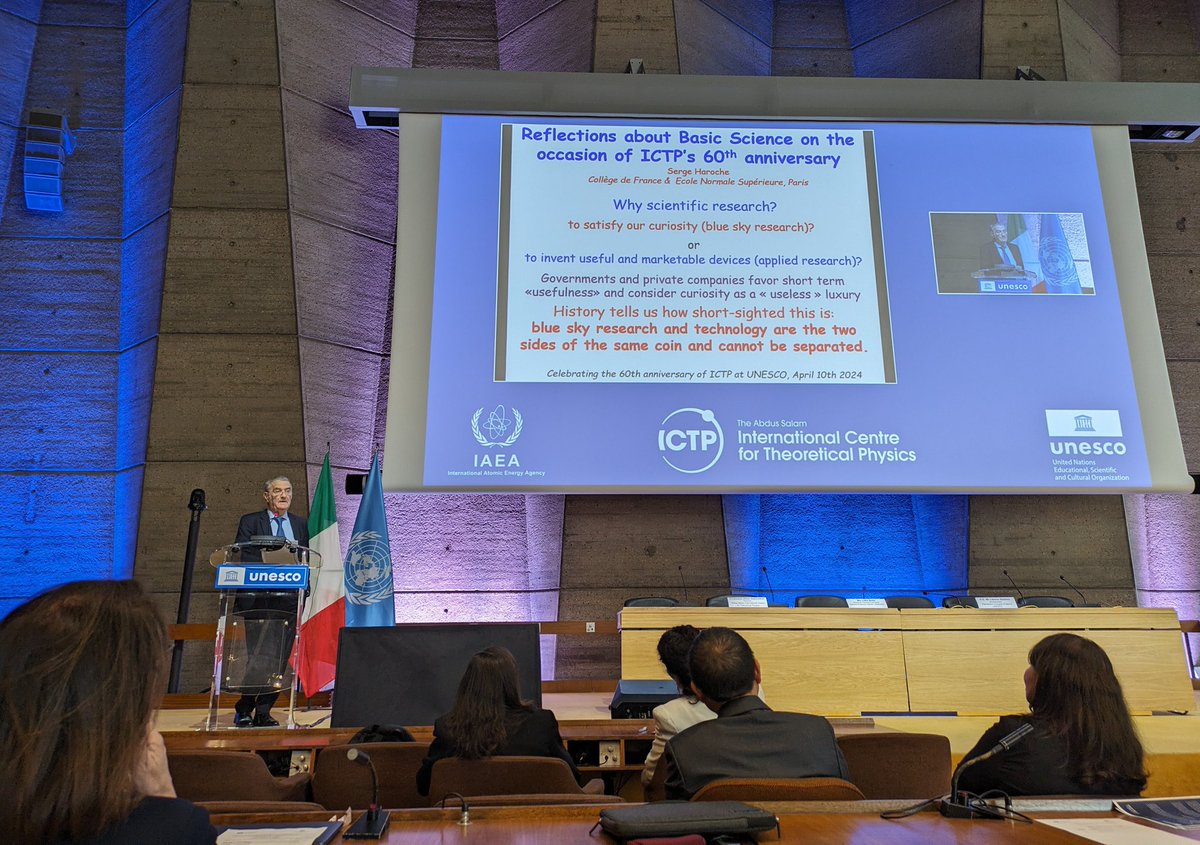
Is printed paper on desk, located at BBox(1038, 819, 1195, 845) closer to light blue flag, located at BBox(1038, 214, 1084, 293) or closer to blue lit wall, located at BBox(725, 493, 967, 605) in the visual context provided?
blue lit wall, located at BBox(725, 493, 967, 605)

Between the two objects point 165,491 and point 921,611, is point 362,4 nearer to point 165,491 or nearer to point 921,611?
point 165,491

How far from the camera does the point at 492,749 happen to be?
2207mm

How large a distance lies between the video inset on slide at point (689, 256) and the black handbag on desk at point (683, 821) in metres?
3.88

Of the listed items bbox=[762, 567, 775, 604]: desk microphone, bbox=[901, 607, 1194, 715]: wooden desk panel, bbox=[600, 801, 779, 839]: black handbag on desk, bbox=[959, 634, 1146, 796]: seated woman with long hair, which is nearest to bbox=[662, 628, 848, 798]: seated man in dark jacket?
bbox=[959, 634, 1146, 796]: seated woman with long hair

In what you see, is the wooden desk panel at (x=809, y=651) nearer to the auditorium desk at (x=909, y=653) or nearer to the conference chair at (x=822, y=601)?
the auditorium desk at (x=909, y=653)

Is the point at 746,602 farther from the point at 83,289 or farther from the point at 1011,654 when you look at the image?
the point at 83,289

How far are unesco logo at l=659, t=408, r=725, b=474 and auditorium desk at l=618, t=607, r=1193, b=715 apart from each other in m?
1.04

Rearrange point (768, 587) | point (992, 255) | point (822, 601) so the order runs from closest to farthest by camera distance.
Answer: point (822, 601), point (992, 255), point (768, 587)

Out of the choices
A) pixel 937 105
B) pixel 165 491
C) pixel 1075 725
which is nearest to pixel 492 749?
pixel 1075 725

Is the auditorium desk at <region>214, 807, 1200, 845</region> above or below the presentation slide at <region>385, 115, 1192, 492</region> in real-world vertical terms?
below

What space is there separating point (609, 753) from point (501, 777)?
44.4 inches

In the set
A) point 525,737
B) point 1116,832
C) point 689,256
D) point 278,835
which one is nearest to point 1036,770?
point 1116,832

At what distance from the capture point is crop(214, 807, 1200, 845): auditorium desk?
1238 millimetres

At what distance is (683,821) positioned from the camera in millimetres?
1173
